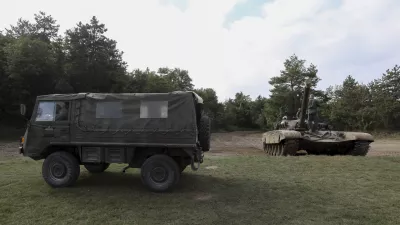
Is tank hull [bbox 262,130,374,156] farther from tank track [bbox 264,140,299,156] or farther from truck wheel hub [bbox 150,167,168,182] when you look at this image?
truck wheel hub [bbox 150,167,168,182]

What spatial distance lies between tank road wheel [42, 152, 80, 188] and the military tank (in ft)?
30.6

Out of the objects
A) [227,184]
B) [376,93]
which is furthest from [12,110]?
[376,93]

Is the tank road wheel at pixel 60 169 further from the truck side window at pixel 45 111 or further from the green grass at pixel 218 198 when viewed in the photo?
the truck side window at pixel 45 111

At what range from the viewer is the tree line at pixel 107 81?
27703 mm

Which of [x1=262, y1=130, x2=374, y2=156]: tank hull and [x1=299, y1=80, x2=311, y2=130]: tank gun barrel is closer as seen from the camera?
[x1=262, y1=130, x2=374, y2=156]: tank hull

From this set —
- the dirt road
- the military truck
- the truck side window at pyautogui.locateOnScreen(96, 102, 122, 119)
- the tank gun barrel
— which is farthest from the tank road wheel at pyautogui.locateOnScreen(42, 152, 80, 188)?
the tank gun barrel

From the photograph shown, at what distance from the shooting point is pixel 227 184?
29.6ft

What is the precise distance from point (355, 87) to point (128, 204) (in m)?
38.6

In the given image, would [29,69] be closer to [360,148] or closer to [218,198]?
[360,148]

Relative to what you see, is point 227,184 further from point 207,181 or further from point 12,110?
point 12,110

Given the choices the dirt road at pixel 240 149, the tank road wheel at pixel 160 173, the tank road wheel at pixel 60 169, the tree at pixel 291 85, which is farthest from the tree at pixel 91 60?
the tank road wheel at pixel 160 173

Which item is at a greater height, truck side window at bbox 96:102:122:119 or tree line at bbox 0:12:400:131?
tree line at bbox 0:12:400:131

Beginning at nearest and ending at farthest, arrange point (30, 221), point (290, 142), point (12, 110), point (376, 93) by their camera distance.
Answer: point (30, 221), point (290, 142), point (12, 110), point (376, 93)

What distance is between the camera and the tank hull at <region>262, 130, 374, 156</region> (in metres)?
15.2
